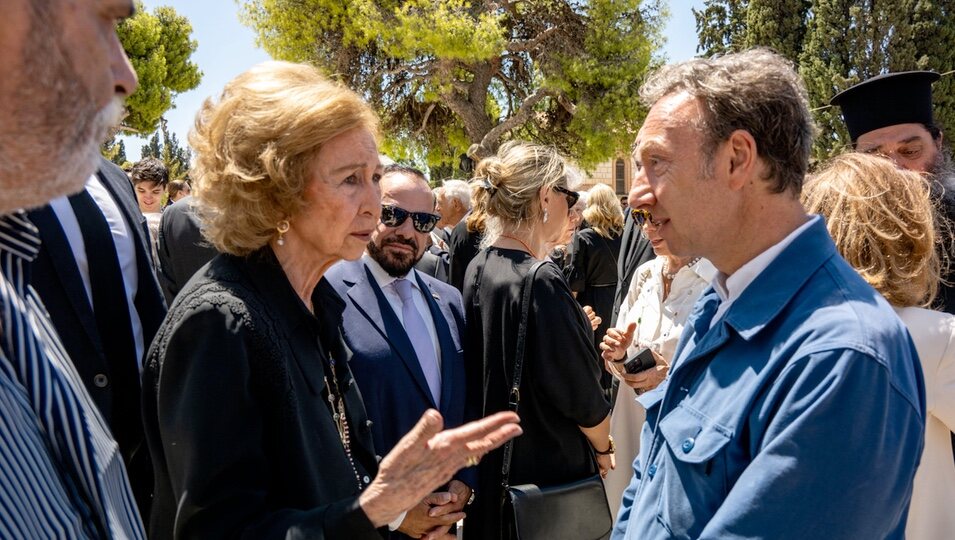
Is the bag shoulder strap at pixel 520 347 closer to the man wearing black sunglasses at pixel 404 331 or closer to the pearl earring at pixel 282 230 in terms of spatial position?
the man wearing black sunglasses at pixel 404 331

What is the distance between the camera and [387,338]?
8.71ft

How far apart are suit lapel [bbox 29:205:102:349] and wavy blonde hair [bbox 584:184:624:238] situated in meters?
5.22

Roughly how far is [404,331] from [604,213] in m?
4.47

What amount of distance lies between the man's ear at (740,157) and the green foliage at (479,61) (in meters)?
16.8

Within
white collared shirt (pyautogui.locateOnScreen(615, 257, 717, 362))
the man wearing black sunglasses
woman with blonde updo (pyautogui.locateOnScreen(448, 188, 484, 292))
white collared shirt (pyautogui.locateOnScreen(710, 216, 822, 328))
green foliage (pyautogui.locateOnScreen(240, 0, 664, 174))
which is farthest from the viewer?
green foliage (pyautogui.locateOnScreen(240, 0, 664, 174))

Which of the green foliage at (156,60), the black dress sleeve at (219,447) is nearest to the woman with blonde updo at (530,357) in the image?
the black dress sleeve at (219,447)

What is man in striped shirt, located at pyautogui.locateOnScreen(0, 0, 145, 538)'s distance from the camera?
0.87m

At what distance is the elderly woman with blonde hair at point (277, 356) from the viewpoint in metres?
1.54

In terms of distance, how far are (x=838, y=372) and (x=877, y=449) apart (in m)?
0.15

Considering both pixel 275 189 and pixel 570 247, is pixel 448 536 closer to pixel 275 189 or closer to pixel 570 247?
pixel 275 189

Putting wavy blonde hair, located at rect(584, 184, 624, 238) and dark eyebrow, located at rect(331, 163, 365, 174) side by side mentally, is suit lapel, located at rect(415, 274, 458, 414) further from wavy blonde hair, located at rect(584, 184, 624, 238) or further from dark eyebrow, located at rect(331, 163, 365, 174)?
wavy blonde hair, located at rect(584, 184, 624, 238)

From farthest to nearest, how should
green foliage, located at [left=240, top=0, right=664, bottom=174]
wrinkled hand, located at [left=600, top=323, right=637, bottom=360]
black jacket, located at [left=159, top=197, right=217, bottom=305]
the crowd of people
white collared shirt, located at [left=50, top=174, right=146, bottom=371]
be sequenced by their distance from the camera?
green foliage, located at [left=240, top=0, right=664, bottom=174] < black jacket, located at [left=159, top=197, right=217, bottom=305] < wrinkled hand, located at [left=600, top=323, right=637, bottom=360] < white collared shirt, located at [left=50, top=174, right=146, bottom=371] < the crowd of people

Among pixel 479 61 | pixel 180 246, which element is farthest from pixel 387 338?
pixel 479 61

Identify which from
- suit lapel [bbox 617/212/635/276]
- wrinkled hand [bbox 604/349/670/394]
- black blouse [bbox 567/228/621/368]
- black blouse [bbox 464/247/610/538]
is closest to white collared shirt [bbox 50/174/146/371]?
black blouse [bbox 464/247/610/538]
